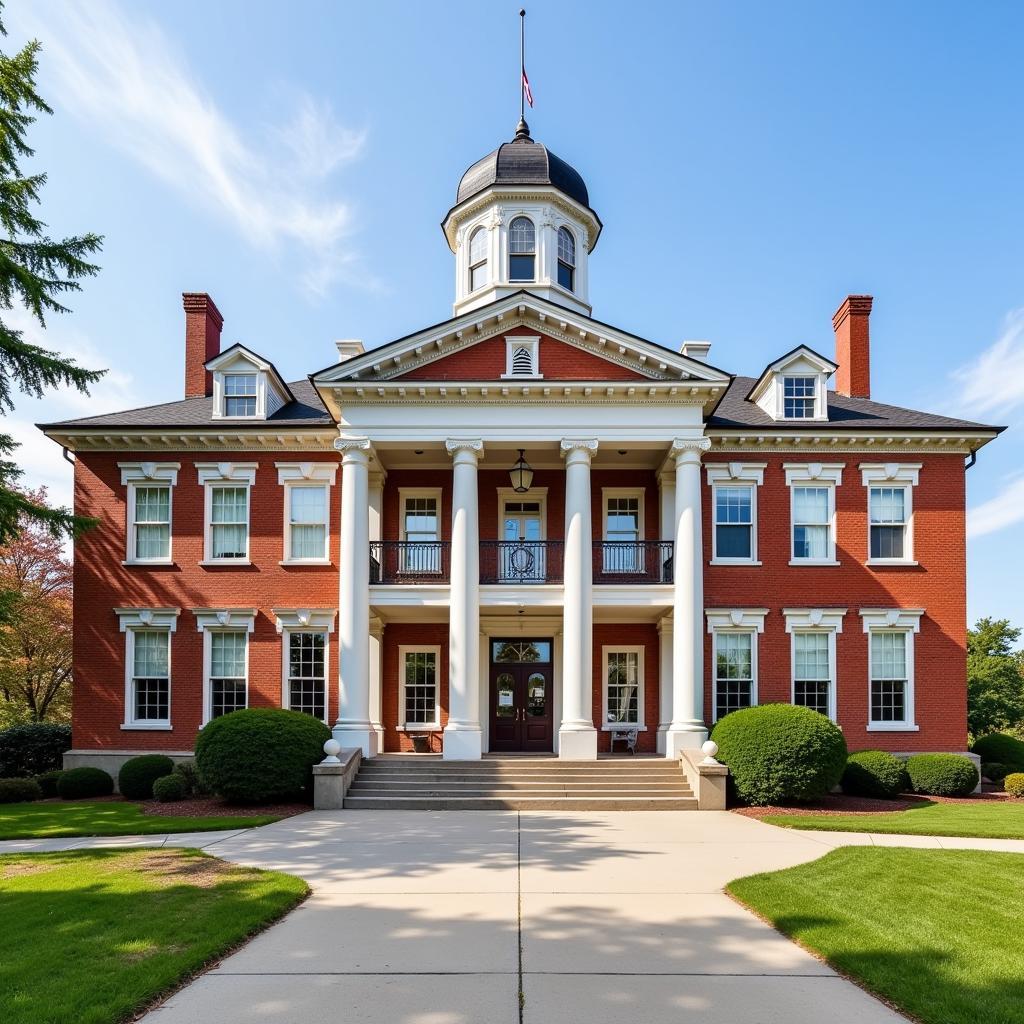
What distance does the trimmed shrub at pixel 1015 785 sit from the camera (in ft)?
66.1

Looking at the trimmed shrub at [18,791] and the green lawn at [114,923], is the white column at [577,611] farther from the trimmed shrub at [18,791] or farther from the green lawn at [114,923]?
the trimmed shrub at [18,791]

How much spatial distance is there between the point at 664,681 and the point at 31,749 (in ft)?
55.3

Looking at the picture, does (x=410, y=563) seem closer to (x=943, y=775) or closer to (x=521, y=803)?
(x=521, y=803)

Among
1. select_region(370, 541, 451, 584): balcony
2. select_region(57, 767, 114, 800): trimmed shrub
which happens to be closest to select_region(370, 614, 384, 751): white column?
select_region(370, 541, 451, 584): balcony

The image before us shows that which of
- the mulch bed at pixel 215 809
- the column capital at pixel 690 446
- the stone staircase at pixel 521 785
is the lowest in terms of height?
the mulch bed at pixel 215 809

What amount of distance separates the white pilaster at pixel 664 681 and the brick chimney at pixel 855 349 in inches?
369

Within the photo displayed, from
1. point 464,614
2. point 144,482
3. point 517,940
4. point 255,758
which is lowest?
point 255,758

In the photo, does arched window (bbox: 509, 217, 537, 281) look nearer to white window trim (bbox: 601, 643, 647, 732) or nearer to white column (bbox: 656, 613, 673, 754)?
white column (bbox: 656, 613, 673, 754)

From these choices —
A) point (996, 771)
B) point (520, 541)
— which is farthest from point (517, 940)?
point (996, 771)

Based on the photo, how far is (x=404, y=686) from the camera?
23.2 meters

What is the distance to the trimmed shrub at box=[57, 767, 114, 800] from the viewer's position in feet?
65.5

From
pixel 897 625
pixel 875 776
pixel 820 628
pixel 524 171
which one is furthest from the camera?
pixel 524 171

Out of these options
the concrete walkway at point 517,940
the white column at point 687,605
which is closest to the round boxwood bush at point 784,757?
the white column at point 687,605

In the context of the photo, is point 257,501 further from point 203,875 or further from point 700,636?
point 203,875
